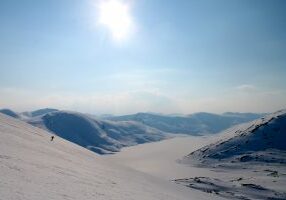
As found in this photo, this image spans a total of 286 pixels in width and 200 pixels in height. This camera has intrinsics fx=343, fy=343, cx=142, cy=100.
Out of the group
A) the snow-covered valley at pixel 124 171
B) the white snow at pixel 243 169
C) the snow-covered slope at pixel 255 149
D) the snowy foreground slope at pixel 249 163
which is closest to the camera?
the snow-covered valley at pixel 124 171

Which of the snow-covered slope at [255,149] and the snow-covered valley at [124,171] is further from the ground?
the snow-covered slope at [255,149]

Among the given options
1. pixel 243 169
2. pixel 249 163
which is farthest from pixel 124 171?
pixel 249 163

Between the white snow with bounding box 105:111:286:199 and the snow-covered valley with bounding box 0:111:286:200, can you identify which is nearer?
the snow-covered valley with bounding box 0:111:286:200

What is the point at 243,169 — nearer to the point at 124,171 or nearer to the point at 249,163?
the point at 249,163

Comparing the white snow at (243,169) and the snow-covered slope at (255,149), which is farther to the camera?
the snow-covered slope at (255,149)

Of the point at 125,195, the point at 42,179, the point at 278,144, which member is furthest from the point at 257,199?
the point at 278,144

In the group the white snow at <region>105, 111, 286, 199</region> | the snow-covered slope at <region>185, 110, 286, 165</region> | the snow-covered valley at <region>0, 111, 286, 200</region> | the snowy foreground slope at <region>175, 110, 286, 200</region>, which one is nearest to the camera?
the snow-covered valley at <region>0, 111, 286, 200</region>

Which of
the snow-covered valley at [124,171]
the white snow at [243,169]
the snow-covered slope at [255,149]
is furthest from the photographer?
the snow-covered slope at [255,149]

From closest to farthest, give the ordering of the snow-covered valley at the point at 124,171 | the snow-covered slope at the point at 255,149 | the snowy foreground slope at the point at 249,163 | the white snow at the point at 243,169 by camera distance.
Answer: the snow-covered valley at the point at 124,171
the white snow at the point at 243,169
the snowy foreground slope at the point at 249,163
the snow-covered slope at the point at 255,149

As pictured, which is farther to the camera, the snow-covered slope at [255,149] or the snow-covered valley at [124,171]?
the snow-covered slope at [255,149]

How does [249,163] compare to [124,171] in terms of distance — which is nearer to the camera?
[124,171]

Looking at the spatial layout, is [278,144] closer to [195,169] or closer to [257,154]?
[257,154]

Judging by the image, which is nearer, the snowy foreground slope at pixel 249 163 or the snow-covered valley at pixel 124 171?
the snow-covered valley at pixel 124 171

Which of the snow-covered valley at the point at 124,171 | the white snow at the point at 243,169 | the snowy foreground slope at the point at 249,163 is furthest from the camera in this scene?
the snowy foreground slope at the point at 249,163
